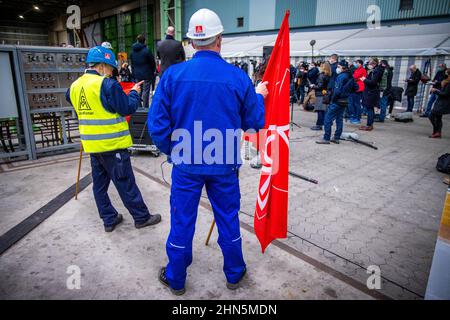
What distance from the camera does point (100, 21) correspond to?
119 ft

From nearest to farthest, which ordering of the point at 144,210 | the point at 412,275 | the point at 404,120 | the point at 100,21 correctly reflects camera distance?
the point at 412,275, the point at 144,210, the point at 404,120, the point at 100,21

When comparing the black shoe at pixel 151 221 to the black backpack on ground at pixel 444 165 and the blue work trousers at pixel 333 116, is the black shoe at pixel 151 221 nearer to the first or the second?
the black backpack on ground at pixel 444 165

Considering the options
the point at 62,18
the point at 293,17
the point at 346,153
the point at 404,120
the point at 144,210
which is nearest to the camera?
the point at 144,210

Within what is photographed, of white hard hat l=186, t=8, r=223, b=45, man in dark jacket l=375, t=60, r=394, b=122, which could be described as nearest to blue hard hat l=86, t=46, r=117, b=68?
white hard hat l=186, t=8, r=223, b=45

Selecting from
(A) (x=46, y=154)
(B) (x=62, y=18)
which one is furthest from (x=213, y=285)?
(B) (x=62, y=18)

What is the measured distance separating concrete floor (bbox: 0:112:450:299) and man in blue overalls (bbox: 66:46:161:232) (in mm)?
429

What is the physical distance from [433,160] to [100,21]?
128 ft

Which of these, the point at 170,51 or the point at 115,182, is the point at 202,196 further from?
the point at 170,51

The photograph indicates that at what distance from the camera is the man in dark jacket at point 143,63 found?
26.8 ft

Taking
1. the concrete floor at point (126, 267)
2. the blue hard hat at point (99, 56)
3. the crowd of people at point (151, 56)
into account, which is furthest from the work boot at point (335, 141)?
the blue hard hat at point (99, 56)

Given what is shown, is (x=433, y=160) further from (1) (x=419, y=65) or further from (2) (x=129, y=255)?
(1) (x=419, y=65)

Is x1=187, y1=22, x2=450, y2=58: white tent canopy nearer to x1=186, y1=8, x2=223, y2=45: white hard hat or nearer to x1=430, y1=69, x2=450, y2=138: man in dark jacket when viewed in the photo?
x1=430, y1=69, x2=450, y2=138: man in dark jacket

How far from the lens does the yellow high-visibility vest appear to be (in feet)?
10.3

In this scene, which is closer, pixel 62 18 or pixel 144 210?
pixel 144 210
